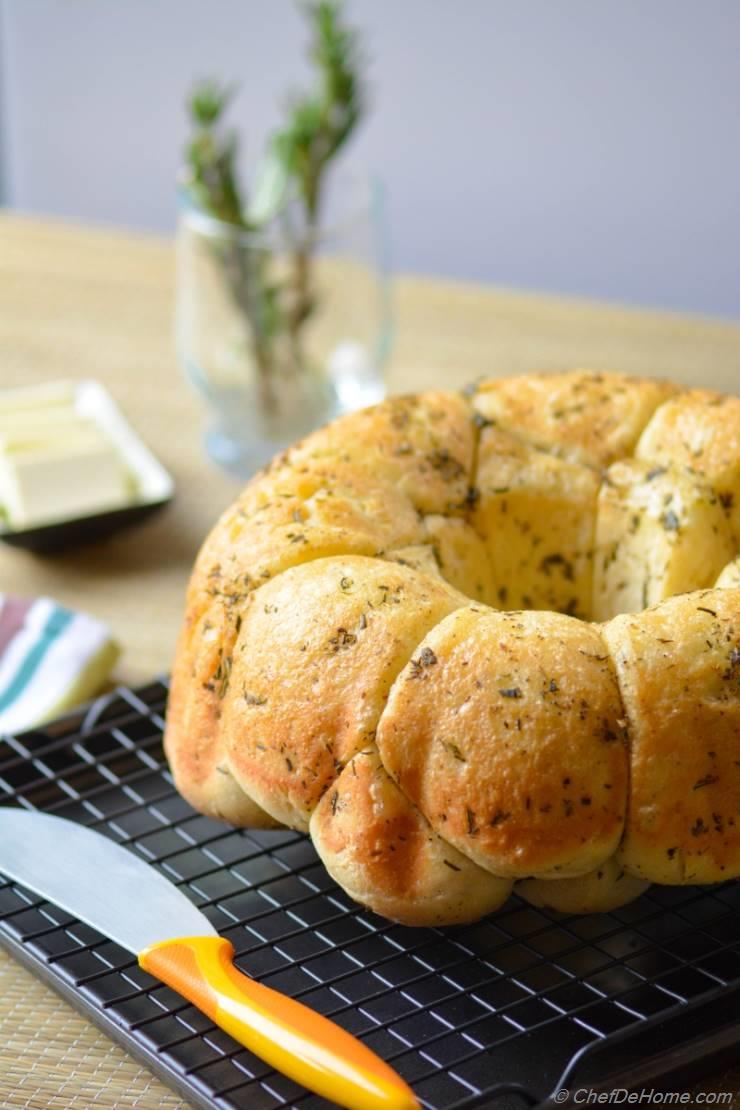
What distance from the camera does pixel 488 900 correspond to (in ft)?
3.47

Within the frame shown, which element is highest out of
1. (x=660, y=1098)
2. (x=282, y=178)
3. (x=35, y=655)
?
(x=282, y=178)

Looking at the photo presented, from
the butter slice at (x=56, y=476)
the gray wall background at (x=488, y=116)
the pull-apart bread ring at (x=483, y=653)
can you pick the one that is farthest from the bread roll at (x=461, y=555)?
the gray wall background at (x=488, y=116)

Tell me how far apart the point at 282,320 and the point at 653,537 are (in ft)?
2.98

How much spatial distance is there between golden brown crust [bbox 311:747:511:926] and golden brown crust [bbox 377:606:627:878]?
0.05 feet

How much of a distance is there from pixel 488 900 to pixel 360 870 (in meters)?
0.10

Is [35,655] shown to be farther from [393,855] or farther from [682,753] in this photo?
[682,753]

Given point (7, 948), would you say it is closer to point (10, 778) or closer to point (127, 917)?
point (127, 917)

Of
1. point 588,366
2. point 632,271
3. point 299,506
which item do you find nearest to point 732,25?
point 632,271

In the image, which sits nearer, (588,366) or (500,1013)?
(500,1013)

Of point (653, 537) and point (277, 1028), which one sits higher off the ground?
point (653, 537)

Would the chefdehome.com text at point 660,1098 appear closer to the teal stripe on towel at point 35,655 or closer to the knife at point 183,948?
the knife at point 183,948

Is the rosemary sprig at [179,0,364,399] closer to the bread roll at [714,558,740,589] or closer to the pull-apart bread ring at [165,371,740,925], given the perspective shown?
the pull-apart bread ring at [165,371,740,925]

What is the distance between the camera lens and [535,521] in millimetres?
1305

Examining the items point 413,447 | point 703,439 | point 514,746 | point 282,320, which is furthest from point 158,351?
point 514,746
